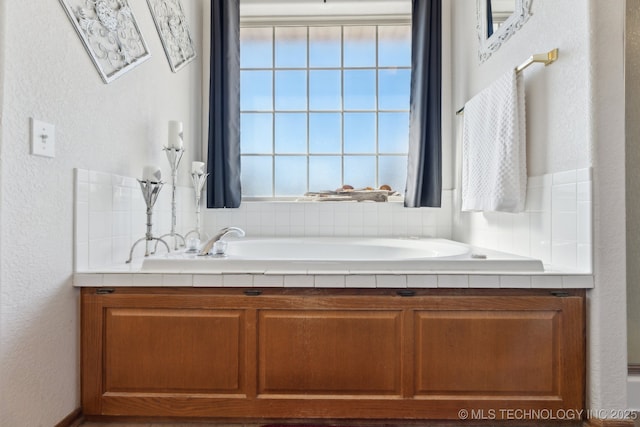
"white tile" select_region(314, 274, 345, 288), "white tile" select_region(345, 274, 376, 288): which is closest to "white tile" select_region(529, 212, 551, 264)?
"white tile" select_region(345, 274, 376, 288)

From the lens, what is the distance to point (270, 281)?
57.1 inches

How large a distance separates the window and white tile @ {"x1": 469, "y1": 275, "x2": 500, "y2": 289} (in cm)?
154

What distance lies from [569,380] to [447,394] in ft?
1.42

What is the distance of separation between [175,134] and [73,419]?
1366 mm

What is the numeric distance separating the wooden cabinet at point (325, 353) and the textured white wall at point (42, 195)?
125 millimetres

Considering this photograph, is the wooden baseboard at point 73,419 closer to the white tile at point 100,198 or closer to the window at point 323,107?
the white tile at point 100,198

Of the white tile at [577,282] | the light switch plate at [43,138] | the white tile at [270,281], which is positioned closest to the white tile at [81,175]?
the light switch plate at [43,138]

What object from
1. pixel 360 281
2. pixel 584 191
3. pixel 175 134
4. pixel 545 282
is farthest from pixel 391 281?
pixel 175 134

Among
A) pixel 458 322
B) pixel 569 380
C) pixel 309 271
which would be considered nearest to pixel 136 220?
pixel 309 271

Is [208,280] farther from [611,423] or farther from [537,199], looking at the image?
[611,423]

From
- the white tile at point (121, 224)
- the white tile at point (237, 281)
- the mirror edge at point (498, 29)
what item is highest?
the mirror edge at point (498, 29)

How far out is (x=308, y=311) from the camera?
1444mm

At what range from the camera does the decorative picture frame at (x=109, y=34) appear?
147cm

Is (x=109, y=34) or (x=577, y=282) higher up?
(x=109, y=34)
